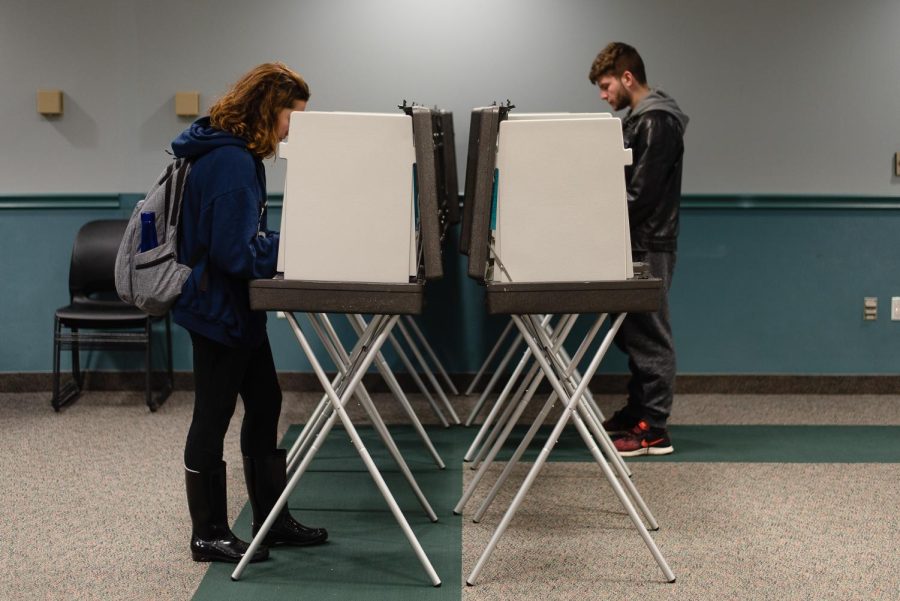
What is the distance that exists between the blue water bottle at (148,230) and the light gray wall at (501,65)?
241 cm

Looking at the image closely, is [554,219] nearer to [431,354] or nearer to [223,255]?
[223,255]

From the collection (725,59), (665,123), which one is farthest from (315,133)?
(725,59)

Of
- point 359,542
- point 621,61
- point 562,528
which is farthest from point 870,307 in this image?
point 359,542

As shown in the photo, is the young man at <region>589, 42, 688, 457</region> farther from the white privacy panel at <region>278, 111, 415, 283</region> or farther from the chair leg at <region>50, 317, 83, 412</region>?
the chair leg at <region>50, 317, 83, 412</region>

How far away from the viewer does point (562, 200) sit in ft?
9.01

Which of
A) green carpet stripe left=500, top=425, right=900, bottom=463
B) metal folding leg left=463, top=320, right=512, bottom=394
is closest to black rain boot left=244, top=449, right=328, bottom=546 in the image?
green carpet stripe left=500, top=425, right=900, bottom=463

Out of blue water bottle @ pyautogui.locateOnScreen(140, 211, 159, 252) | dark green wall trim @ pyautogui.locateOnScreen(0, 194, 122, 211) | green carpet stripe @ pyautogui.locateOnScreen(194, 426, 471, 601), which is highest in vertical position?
blue water bottle @ pyautogui.locateOnScreen(140, 211, 159, 252)

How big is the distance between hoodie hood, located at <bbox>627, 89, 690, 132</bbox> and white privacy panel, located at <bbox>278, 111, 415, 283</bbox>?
1575 millimetres

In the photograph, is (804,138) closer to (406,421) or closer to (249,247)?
(406,421)

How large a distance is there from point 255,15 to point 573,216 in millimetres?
2850

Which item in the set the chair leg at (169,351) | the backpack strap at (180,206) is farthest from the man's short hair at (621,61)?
the chair leg at (169,351)

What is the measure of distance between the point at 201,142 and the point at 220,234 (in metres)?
0.26

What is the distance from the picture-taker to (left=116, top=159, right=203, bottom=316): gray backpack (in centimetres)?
276

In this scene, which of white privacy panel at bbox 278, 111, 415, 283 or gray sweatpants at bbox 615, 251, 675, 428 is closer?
white privacy panel at bbox 278, 111, 415, 283
